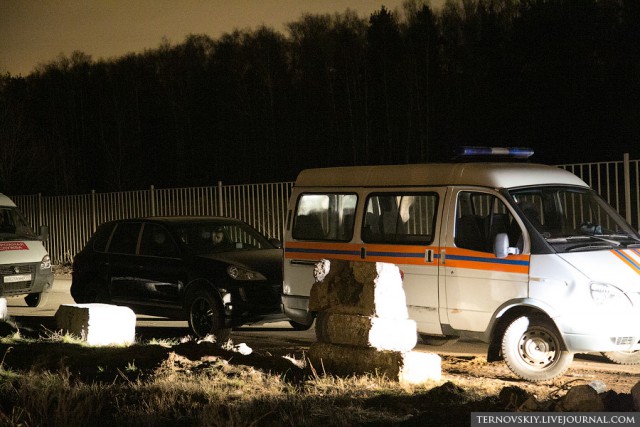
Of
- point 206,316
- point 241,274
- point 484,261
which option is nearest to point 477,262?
point 484,261

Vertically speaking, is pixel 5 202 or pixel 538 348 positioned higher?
pixel 5 202

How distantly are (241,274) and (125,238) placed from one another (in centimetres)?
241

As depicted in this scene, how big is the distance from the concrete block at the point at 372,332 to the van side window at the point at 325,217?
1.97 m

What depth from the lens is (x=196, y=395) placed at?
717cm

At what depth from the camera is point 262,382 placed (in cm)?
780

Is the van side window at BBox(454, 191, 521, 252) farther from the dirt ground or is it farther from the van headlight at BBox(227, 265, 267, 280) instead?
the van headlight at BBox(227, 265, 267, 280)

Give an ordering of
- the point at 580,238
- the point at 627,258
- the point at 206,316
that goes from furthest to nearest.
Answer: the point at 206,316 → the point at 580,238 → the point at 627,258

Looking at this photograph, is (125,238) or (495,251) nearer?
(495,251)

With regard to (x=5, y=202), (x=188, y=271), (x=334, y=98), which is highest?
(x=334, y=98)

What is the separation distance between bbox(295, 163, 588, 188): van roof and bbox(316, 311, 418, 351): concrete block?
179 cm

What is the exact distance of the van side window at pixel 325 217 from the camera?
10219 mm

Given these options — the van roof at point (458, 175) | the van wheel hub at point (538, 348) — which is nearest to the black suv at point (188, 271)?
the van roof at point (458, 175)

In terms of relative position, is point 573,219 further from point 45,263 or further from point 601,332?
point 45,263

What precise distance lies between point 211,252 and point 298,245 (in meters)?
2.04
